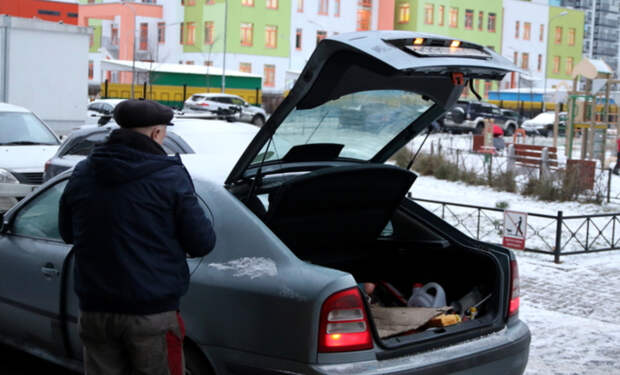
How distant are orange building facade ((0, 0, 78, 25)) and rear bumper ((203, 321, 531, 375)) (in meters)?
74.9

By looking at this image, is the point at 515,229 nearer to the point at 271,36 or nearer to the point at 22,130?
the point at 22,130

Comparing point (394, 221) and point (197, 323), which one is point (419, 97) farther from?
point (197, 323)

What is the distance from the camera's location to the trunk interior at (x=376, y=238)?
4863mm

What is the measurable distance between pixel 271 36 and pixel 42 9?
→ 24.1m

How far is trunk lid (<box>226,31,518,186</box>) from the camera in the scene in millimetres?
4203

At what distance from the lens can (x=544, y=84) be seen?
8356cm

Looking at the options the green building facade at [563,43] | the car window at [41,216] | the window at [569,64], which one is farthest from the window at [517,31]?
the car window at [41,216]

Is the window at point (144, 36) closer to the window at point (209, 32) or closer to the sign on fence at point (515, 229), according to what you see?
the window at point (209, 32)

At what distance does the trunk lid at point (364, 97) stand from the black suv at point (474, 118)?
4083cm

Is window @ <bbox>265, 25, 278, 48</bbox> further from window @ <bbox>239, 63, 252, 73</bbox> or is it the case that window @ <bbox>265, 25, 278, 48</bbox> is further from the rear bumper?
the rear bumper

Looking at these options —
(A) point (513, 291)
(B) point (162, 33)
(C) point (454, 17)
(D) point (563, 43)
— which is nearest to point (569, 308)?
(A) point (513, 291)

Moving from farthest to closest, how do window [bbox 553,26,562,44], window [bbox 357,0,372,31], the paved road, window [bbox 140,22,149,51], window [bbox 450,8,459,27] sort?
1. window [bbox 553,26,562,44]
2. window [bbox 450,8,459,27]
3. window [bbox 357,0,372,31]
4. window [bbox 140,22,149,51]
5. the paved road

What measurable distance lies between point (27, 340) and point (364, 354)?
230 cm

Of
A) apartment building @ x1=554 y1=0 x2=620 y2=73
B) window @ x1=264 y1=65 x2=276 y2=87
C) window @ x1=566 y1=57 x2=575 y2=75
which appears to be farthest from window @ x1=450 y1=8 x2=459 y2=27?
apartment building @ x1=554 y1=0 x2=620 y2=73
